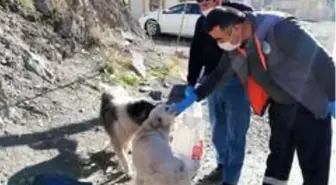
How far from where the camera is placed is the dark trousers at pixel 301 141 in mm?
3934

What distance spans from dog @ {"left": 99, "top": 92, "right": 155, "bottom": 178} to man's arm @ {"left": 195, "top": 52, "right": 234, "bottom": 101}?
931 mm

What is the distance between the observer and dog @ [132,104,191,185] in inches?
150

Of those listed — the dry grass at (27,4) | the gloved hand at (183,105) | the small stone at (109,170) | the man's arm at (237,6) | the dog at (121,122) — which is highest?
the man's arm at (237,6)

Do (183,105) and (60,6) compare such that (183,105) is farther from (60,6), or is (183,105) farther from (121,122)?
(60,6)

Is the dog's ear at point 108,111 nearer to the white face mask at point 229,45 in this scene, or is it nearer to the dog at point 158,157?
the dog at point 158,157

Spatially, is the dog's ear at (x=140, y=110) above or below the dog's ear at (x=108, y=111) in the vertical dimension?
above

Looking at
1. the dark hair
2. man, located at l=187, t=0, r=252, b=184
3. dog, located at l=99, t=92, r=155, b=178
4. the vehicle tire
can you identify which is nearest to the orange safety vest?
the dark hair

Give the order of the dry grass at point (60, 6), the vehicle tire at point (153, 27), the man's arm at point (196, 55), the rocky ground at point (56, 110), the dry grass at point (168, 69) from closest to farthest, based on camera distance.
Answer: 1. the man's arm at point (196, 55)
2. the rocky ground at point (56, 110)
3. the dry grass at point (60, 6)
4. the dry grass at point (168, 69)
5. the vehicle tire at point (153, 27)

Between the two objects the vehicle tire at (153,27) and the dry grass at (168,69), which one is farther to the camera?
the vehicle tire at (153,27)

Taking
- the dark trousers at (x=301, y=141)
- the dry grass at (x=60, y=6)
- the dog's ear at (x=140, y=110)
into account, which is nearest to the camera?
the dark trousers at (x=301, y=141)

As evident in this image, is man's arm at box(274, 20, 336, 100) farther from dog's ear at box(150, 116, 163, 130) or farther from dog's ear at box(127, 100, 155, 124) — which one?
dog's ear at box(127, 100, 155, 124)

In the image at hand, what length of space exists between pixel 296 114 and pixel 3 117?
3.23 meters

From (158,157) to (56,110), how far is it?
2979mm


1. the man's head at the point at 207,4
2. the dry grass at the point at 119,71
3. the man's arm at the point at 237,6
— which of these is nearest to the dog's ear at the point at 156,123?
the man's head at the point at 207,4
